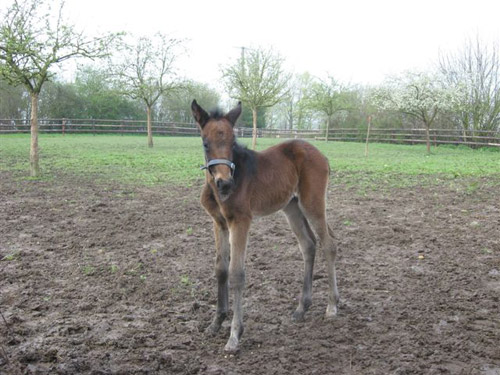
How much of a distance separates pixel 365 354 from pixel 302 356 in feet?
1.61

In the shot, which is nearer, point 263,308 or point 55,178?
point 263,308

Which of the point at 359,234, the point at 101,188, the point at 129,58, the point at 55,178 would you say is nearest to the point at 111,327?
the point at 359,234

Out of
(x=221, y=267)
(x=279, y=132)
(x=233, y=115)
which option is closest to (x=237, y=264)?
(x=221, y=267)

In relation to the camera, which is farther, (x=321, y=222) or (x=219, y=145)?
(x=321, y=222)

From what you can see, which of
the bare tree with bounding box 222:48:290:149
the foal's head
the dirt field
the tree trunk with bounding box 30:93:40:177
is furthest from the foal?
the bare tree with bounding box 222:48:290:149

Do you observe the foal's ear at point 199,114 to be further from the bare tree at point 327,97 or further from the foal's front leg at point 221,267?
the bare tree at point 327,97

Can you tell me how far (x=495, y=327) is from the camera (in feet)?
11.9

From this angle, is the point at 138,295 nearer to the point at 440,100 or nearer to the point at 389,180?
the point at 389,180

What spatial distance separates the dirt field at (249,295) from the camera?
316cm

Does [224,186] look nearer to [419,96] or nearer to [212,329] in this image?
[212,329]

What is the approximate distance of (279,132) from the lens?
4762cm

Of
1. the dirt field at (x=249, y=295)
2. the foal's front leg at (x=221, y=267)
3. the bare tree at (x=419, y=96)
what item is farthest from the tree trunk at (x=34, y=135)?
the bare tree at (x=419, y=96)

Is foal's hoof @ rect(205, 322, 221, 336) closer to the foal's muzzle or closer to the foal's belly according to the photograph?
the foal's belly

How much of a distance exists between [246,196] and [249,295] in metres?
1.33
